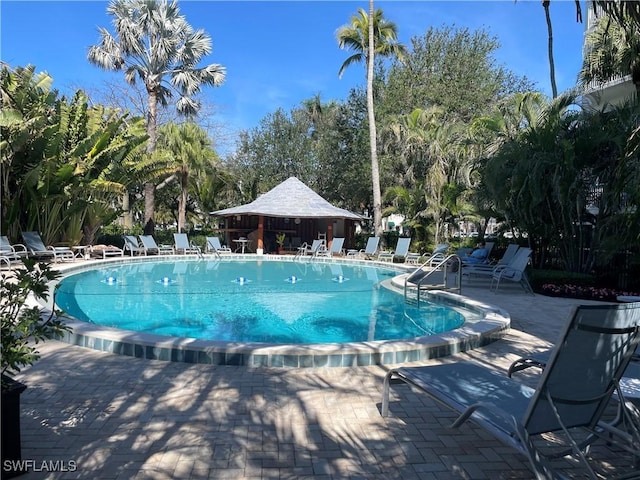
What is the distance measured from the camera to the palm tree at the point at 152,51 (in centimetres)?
2244

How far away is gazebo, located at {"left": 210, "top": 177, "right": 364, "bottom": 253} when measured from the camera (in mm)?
23125

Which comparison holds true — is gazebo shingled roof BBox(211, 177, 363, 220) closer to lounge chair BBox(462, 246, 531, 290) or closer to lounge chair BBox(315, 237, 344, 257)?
lounge chair BBox(315, 237, 344, 257)

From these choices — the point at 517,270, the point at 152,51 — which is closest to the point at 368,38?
the point at 152,51

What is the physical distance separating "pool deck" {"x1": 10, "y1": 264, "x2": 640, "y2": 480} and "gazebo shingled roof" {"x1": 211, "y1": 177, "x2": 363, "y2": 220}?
18.0 metres

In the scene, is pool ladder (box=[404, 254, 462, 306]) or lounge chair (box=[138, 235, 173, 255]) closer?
pool ladder (box=[404, 254, 462, 306])

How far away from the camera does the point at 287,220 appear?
2738 centimetres

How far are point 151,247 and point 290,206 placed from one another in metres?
7.36

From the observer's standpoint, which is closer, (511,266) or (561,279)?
(561,279)

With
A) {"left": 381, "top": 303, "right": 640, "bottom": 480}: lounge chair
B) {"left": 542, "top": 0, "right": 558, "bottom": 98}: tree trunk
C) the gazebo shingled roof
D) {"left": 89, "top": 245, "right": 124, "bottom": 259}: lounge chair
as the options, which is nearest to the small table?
the gazebo shingled roof

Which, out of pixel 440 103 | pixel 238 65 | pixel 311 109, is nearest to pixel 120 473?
pixel 238 65

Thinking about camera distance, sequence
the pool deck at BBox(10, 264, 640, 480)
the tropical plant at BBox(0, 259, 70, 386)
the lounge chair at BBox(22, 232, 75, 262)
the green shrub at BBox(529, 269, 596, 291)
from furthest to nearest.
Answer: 1. the lounge chair at BBox(22, 232, 75, 262)
2. the green shrub at BBox(529, 269, 596, 291)
3. the pool deck at BBox(10, 264, 640, 480)
4. the tropical plant at BBox(0, 259, 70, 386)

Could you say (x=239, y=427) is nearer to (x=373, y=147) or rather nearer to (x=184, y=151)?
(x=373, y=147)

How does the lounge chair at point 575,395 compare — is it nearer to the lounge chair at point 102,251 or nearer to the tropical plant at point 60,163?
the tropical plant at point 60,163

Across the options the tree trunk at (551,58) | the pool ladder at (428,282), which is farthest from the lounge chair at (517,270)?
the tree trunk at (551,58)
